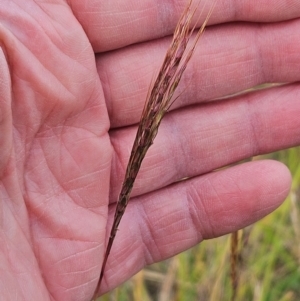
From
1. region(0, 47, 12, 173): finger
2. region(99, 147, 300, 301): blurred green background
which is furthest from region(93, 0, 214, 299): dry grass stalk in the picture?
region(99, 147, 300, 301): blurred green background

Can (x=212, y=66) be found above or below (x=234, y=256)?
above

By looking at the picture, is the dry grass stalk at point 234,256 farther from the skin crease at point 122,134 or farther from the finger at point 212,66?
the finger at point 212,66

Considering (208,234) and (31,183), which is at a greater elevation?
(31,183)

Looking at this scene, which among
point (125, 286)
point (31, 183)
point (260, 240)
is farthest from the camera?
point (260, 240)

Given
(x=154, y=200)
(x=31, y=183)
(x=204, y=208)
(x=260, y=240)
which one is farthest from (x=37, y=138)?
(x=260, y=240)

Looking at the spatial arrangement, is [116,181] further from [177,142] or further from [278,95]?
[278,95]

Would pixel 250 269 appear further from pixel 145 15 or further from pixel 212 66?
pixel 145 15

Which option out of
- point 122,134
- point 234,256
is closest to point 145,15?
point 122,134
